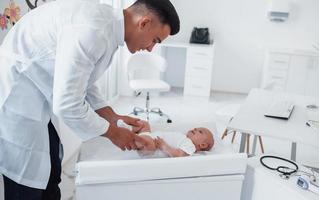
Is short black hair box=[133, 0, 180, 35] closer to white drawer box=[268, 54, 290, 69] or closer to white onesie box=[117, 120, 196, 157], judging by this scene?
white onesie box=[117, 120, 196, 157]

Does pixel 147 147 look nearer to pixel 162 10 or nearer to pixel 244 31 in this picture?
pixel 162 10

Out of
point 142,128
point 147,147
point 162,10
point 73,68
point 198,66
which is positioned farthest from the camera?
point 198,66

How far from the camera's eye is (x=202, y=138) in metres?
1.69

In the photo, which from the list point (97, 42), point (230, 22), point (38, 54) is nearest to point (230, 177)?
point (97, 42)

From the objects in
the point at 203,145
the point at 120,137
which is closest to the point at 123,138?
the point at 120,137

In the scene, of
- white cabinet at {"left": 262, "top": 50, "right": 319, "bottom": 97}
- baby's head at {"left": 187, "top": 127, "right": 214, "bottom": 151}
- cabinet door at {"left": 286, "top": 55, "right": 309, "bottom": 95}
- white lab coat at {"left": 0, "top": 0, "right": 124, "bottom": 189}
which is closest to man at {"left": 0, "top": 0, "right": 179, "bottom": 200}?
white lab coat at {"left": 0, "top": 0, "right": 124, "bottom": 189}

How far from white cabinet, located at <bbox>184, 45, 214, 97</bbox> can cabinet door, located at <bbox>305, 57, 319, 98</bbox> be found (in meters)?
1.38

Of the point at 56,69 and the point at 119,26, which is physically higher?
the point at 119,26

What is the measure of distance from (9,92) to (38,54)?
0.63ft

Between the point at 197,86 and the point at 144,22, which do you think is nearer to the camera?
the point at 144,22

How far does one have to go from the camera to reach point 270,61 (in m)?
4.79

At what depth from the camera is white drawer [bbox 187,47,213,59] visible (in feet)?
15.6

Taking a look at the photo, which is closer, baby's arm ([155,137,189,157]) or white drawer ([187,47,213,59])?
baby's arm ([155,137,189,157])

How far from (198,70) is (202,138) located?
327cm
